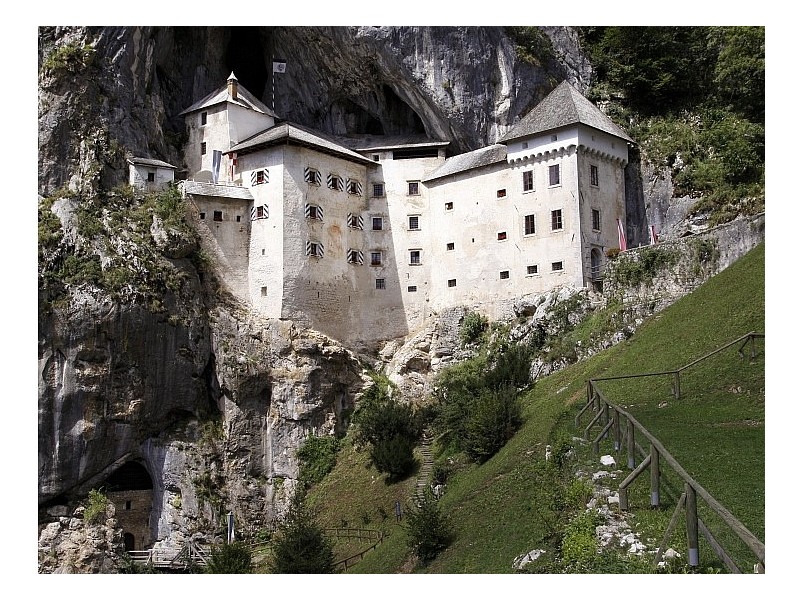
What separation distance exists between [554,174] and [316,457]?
17593 mm

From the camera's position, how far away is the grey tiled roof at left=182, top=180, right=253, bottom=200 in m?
46.6

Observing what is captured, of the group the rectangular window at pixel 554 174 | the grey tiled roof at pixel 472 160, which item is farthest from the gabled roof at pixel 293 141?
the rectangular window at pixel 554 174

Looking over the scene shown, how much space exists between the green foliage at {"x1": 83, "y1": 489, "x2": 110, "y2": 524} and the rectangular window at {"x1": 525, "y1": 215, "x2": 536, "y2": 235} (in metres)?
23.5

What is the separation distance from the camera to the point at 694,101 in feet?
155

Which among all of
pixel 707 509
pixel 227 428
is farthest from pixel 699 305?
pixel 227 428

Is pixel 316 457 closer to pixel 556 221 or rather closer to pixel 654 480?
pixel 556 221

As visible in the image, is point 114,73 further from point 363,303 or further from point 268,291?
point 363,303

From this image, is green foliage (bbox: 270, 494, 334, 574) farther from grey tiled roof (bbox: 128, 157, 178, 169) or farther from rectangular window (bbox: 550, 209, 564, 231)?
grey tiled roof (bbox: 128, 157, 178, 169)

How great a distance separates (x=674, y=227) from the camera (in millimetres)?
44406

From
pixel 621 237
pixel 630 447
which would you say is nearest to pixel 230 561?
pixel 630 447

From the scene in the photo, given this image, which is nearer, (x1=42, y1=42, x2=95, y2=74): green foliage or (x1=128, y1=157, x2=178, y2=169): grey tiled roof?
(x1=42, y1=42, x2=95, y2=74): green foliage

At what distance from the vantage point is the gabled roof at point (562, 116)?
44062mm

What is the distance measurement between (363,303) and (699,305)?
20.2 meters

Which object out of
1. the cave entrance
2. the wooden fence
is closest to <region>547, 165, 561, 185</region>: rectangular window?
the wooden fence
